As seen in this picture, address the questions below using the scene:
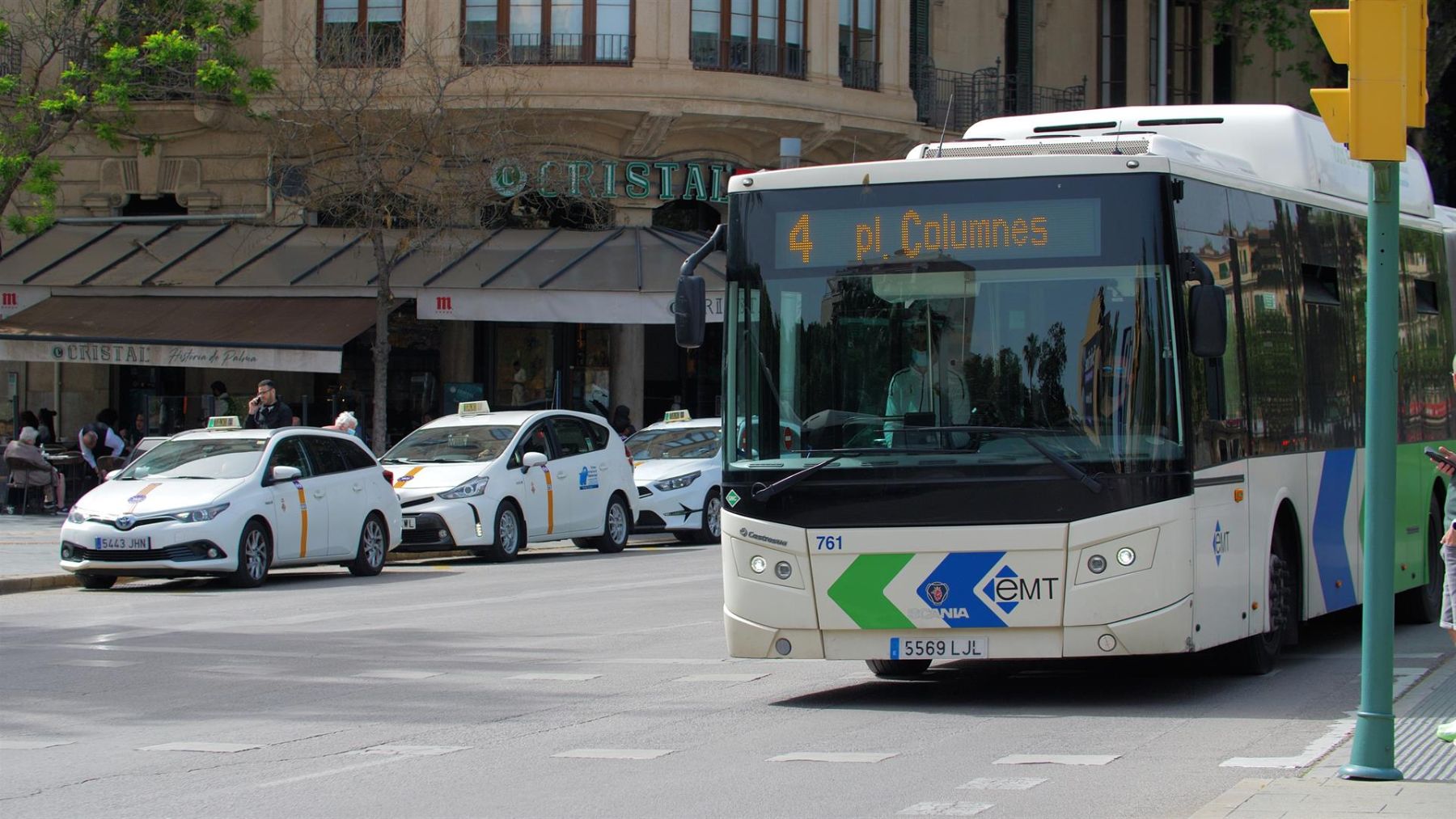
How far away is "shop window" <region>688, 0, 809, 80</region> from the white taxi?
848 centimetres

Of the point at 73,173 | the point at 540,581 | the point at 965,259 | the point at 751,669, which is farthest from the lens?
the point at 73,173

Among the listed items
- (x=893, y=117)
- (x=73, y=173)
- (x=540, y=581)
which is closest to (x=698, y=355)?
(x=893, y=117)

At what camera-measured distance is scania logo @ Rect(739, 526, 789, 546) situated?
9.78 m

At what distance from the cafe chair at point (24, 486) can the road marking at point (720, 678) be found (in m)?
18.2

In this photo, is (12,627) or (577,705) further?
(12,627)

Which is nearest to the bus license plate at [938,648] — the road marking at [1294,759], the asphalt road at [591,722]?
the asphalt road at [591,722]

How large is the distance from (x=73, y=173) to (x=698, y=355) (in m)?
11.9

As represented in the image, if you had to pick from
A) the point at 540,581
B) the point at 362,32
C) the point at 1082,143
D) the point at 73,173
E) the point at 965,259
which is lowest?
the point at 540,581

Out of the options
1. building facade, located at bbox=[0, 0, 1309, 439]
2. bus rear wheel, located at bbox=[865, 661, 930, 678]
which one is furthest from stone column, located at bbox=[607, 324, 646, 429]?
bus rear wheel, located at bbox=[865, 661, 930, 678]

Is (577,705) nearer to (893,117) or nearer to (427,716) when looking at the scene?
(427,716)

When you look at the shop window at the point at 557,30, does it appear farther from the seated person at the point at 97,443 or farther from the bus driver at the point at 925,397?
the bus driver at the point at 925,397

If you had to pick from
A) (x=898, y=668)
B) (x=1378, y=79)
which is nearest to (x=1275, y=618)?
(x=898, y=668)

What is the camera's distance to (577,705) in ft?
33.9

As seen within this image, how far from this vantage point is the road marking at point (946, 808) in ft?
23.3
